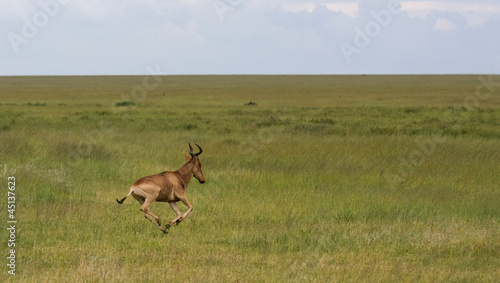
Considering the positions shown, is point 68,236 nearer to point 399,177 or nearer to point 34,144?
point 399,177

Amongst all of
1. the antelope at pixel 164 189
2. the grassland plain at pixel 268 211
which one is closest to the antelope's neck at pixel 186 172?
the antelope at pixel 164 189

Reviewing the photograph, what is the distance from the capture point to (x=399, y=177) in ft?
50.9

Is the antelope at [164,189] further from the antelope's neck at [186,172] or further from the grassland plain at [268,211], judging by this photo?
the grassland plain at [268,211]

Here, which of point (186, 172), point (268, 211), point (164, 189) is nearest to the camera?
point (164, 189)

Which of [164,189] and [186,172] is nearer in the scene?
Answer: [164,189]

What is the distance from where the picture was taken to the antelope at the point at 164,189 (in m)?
8.55

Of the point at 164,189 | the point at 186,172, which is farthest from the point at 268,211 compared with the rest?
the point at 164,189

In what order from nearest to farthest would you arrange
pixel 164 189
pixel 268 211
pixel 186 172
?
pixel 164 189
pixel 186 172
pixel 268 211

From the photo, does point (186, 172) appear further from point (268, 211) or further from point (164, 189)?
point (268, 211)

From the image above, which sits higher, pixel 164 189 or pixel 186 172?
pixel 186 172

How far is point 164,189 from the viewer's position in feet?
29.0

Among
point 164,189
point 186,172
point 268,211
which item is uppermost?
point 186,172

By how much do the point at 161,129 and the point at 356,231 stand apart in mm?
18960

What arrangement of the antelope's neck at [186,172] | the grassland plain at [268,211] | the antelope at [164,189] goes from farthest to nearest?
1. the antelope's neck at [186,172]
2. the antelope at [164,189]
3. the grassland plain at [268,211]
